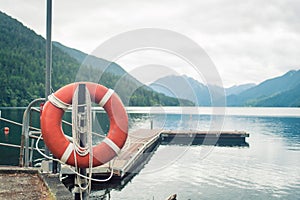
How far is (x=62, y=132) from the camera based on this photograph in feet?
12.4

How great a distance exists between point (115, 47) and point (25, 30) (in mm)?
124666

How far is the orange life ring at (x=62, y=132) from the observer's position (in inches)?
147

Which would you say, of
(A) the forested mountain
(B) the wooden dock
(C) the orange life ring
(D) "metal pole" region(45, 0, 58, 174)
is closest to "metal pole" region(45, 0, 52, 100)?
(D) "metal pole" region(45, 0, 58, 174)

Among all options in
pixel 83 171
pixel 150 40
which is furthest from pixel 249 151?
pixel 83 171

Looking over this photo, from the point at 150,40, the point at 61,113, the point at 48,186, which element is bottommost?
the point at 48,186

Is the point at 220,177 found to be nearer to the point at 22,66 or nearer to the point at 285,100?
the point at 22,66

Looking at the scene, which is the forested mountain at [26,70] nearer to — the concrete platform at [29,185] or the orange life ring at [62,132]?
the concrete platform at [29,185]

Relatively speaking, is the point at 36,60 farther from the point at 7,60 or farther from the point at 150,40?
the point at 150,40

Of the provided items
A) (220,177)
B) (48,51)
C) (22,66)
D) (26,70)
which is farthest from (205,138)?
(22,66)

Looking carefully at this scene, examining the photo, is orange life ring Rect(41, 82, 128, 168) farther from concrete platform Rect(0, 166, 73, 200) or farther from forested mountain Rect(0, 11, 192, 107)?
forested mountain Rect(0, 11, 192, 107)

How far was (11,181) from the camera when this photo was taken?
412 centimetres

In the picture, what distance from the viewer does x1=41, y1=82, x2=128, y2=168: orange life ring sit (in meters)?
3.72

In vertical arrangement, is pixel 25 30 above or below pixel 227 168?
above

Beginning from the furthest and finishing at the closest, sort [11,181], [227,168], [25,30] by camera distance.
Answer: [25,30] → [227,168] → [11,181]
